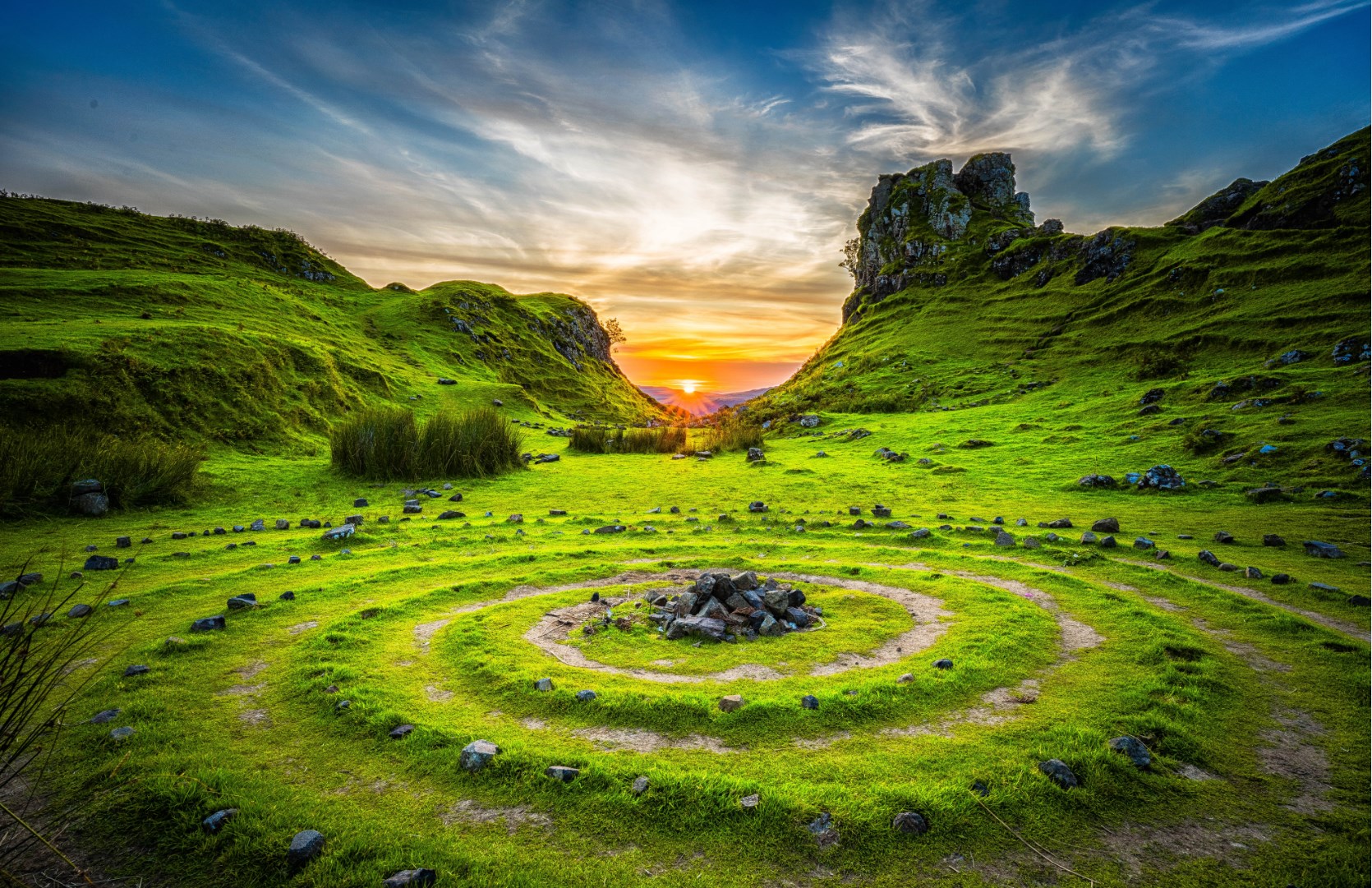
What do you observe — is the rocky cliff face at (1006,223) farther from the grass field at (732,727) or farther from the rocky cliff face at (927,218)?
the grass field at (732,727)

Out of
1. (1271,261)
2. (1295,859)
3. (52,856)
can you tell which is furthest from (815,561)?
(1271,261)

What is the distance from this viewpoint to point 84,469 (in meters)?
16.3

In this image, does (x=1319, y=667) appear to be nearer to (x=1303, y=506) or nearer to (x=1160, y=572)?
(x=1160, y=572)

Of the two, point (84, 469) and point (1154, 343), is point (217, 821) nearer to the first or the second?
point (84, 469)

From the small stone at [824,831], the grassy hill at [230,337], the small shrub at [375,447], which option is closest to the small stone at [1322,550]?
the small stone at [824,831]

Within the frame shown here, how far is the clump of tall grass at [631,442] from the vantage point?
34.8m

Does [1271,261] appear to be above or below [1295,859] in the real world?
above

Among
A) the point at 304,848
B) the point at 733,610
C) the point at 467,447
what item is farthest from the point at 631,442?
the point at 304,848

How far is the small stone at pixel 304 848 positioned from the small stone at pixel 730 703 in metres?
3.80

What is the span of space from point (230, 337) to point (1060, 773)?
40106mm

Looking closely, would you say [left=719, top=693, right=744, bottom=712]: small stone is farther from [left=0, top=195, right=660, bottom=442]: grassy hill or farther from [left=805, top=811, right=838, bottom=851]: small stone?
[left=0, top=195, right=660, bottom=442]: grassy hill

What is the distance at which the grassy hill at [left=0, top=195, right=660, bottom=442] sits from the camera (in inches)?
943

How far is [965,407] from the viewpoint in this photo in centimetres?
4462

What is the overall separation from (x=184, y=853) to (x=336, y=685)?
2.69 m
